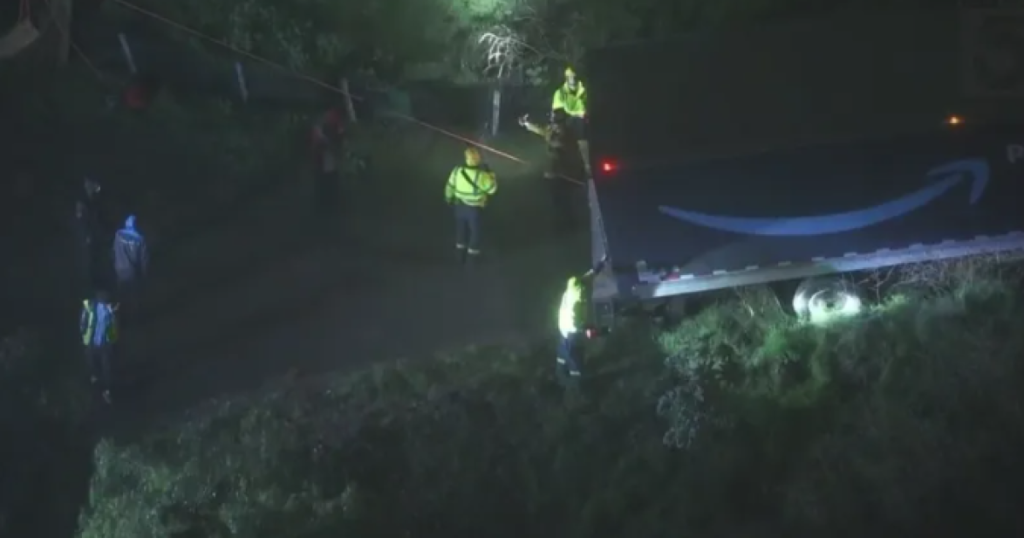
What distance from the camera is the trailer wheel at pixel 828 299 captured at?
1259 cm

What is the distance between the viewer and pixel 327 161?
15695 millimetres

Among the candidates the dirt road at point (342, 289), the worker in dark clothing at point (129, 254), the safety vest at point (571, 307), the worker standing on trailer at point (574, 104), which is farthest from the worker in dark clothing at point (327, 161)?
the safety vest at point (571, 307)

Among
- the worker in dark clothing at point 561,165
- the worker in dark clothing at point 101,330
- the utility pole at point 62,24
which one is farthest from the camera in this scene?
the utility pole at point 62,24

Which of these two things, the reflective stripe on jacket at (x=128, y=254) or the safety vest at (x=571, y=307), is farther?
the reflective stripe on jacket at (x=128, y=254)

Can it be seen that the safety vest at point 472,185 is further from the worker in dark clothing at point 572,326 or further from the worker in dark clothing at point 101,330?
the worker in dark clothing at point 101,330

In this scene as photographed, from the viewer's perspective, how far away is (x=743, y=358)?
42.0 feet

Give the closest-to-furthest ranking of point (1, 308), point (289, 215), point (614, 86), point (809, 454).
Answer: point (809, 454)
point (614, 86)
point (1, 308)
point (289, 215)

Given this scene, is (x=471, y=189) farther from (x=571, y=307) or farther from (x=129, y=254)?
(x=129, y=254)

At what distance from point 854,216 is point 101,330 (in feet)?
24.6

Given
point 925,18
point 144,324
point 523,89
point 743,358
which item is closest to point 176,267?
point 144,324

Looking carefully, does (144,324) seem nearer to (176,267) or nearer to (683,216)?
(176,267)

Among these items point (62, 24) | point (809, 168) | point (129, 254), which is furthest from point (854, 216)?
point (62, 24)

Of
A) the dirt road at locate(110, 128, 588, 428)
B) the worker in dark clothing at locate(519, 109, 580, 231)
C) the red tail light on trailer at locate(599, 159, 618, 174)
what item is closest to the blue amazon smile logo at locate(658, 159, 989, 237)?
the red tail light on trailer at locate(599, 159, 618, 174)

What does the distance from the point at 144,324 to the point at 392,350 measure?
297 centimetres
